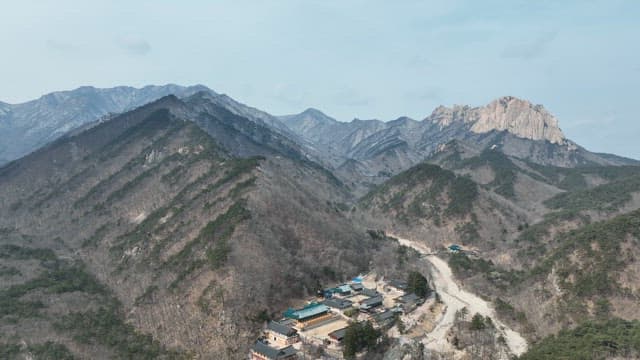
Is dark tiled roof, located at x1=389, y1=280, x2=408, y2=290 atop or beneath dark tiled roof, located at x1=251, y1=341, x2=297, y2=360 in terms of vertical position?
Answer: atop

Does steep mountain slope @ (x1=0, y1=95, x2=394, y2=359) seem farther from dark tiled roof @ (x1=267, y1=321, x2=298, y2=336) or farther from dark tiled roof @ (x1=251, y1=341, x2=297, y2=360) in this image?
dark tiled roof @ (x1=267, y1=321, x2=298, y2=336)

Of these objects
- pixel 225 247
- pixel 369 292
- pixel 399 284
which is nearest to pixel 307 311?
pixel 369 292

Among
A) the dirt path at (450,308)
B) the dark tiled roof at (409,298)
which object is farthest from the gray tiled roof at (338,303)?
the dirt path at (450,308)

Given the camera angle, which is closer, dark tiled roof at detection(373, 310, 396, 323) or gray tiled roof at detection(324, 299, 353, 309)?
dark tiled roof at detection(373, 310, 396, 323)

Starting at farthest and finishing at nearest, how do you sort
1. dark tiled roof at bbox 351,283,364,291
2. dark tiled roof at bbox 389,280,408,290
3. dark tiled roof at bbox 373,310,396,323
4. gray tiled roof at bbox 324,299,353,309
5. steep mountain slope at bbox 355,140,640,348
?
dark tiled roof at bbox 389,280,408,290
dark tiled roof at bbox 351,283,364,291
gray tiled roof at bbox 324,299,353,309
steep mountain slope at bbox 355,140,640,348
dark tiled roof at bbox 373,310,396,323

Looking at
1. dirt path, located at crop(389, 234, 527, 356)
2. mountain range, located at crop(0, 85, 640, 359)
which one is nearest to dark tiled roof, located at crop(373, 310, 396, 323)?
dirt path, located at crop(389, 234, 527, 356)

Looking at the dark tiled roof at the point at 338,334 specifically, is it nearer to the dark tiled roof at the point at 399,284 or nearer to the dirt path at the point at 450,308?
the dirt path at the point at 450,308

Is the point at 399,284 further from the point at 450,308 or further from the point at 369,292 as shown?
the point at 450,308
